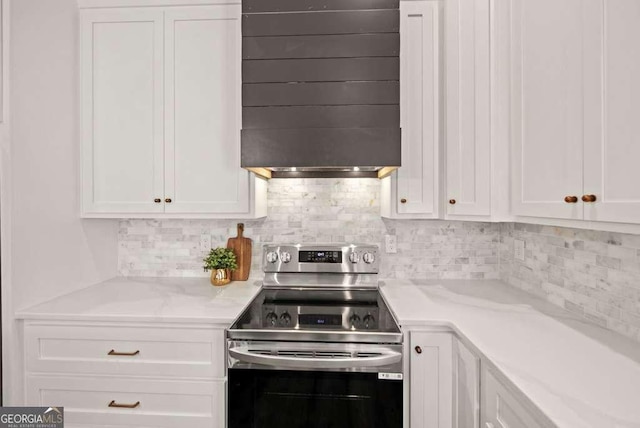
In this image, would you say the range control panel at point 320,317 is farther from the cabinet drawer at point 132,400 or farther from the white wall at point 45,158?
the white wall at point 45,158

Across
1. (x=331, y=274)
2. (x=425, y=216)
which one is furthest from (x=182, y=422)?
(x=425, y=216)

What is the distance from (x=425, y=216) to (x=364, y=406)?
973 millimetres

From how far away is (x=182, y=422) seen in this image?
152cm

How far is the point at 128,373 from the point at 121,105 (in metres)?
1.36

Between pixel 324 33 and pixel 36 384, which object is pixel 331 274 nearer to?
pixel 324 33

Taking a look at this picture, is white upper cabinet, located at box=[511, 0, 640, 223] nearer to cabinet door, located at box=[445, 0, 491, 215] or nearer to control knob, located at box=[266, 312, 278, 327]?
cabinet door, located at box=[445, 0, 491, 215]

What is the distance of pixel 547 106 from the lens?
128cm

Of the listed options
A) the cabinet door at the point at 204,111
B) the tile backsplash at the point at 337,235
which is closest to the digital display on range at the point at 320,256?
the tile backsplash at the point at 337,235

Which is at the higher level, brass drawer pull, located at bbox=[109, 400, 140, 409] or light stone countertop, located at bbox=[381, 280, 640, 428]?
light stone countertop, located at bbox=[381, 280, 640, 428]

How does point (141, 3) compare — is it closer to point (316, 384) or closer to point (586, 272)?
point (316, 384)

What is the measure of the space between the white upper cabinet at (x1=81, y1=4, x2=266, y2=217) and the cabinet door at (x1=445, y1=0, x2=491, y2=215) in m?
1.06

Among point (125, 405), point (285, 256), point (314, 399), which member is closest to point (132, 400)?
point (125, 405)

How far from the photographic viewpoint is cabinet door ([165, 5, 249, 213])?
1.87 meters

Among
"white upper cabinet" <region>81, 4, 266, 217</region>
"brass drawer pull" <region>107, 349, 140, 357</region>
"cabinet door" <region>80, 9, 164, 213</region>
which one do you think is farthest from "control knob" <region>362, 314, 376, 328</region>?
"cabinet door" <region>80, 9, 164, 213</region>
